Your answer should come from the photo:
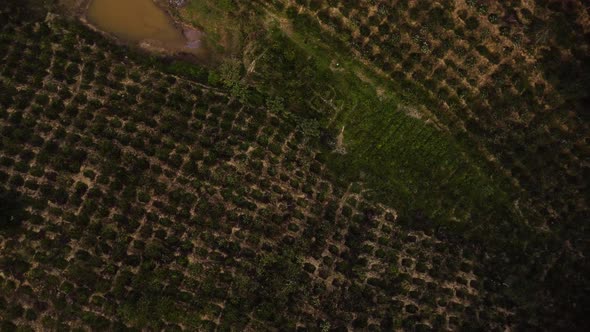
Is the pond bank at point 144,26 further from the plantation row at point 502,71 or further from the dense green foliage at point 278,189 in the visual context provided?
the plantation row at point 502,71

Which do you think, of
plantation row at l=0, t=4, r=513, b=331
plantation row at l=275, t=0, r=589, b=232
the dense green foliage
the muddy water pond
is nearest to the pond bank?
the muddy water pond

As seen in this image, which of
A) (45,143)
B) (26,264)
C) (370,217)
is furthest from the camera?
(370,217)

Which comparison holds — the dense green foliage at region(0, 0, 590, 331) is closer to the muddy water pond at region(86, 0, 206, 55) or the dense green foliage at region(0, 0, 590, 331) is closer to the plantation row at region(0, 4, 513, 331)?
the plantation row at region(0, 4, 513, 331)

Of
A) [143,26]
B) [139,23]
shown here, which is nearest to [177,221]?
[143,26]

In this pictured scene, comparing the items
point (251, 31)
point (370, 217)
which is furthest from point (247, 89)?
point (370, 217)

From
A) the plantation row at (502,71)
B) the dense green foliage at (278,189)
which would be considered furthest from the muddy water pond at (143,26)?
the plantation row at (502,71)

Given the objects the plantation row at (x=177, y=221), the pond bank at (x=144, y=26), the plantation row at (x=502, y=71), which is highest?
the plantation row at (x=502, y=71)

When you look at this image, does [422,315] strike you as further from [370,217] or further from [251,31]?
[251,31]
